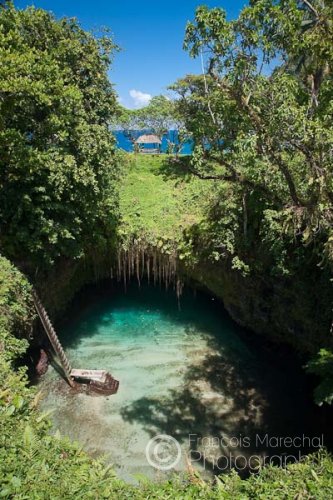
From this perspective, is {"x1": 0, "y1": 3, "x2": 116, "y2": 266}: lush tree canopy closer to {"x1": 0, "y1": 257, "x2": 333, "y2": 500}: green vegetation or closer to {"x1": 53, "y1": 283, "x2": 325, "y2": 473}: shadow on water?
{"x1": 53, "y1": 283, "x2": 325, "y2": 473}: shadow on water

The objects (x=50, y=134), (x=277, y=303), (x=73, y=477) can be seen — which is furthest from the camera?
(x=277, y=303)

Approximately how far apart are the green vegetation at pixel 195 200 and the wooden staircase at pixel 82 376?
65 cm

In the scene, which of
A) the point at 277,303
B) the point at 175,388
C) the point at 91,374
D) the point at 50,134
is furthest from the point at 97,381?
the point at 50,134

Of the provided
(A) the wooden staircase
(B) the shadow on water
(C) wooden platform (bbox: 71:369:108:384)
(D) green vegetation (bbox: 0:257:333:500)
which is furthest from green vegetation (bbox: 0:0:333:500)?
(C) wooden platform (bbox: 71:369:108:384)

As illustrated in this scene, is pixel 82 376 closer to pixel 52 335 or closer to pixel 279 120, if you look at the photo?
pixel 52 335

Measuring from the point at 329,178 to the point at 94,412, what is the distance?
8642 mm

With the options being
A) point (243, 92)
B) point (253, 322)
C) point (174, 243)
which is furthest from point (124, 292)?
point (243, 92)

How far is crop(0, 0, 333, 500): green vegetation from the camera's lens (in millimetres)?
5148

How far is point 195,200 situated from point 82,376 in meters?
8.26

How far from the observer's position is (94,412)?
10.0 m

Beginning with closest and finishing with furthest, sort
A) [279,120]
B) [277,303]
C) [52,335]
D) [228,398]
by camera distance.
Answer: [279,120] → [52,335] → [228,398] → [277,303]

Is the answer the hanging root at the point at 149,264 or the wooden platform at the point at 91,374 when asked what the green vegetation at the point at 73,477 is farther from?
the hanging root at the point at 149,264

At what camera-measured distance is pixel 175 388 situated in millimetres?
10977

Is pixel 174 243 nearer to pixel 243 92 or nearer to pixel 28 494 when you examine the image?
pixel 243 92
